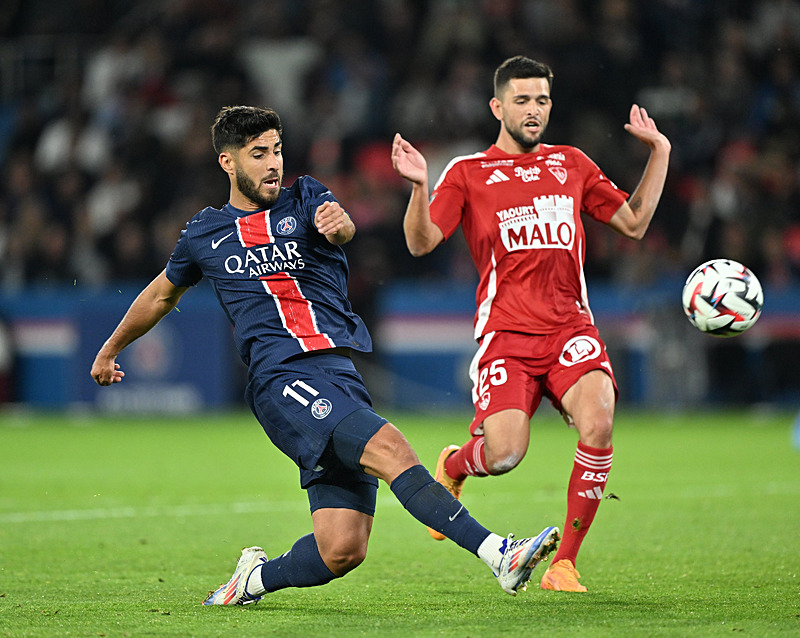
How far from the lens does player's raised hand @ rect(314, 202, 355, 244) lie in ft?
15.4

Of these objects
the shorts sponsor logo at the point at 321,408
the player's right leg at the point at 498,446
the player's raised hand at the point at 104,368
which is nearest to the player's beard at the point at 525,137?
the player's right leg at the point at 498,446

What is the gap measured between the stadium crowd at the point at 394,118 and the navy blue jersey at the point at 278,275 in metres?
10.9

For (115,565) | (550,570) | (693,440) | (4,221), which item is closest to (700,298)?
(550,570)

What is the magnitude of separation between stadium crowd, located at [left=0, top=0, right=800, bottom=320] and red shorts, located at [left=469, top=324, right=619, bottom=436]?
32.9ft

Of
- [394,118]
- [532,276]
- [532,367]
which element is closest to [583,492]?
[532,367]

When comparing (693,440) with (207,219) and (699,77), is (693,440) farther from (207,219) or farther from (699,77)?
(207,219)

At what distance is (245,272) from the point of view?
4965mm

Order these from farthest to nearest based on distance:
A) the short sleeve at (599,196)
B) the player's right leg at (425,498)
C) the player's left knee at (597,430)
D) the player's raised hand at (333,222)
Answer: the short sleeve at (599,196)
the player's left knee at (597,430)
the player's raised hand at (333,222)
the player's right leg at (425,498)

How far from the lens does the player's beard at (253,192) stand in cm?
500

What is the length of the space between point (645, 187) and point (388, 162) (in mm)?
11862

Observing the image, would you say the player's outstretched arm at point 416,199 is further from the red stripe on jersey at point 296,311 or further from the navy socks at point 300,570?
the navy socks at point 300,570

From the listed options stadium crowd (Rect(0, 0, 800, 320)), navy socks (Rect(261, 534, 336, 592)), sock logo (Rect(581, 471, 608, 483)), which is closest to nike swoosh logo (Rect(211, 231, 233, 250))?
navy socks (Rect(261, 534, 336, 592))

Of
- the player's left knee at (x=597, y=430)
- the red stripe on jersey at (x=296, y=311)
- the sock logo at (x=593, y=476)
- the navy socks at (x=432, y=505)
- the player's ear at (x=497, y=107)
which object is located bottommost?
the sock logo at (x=593, y=476)

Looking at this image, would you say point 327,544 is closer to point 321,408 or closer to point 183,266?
point 321,408
